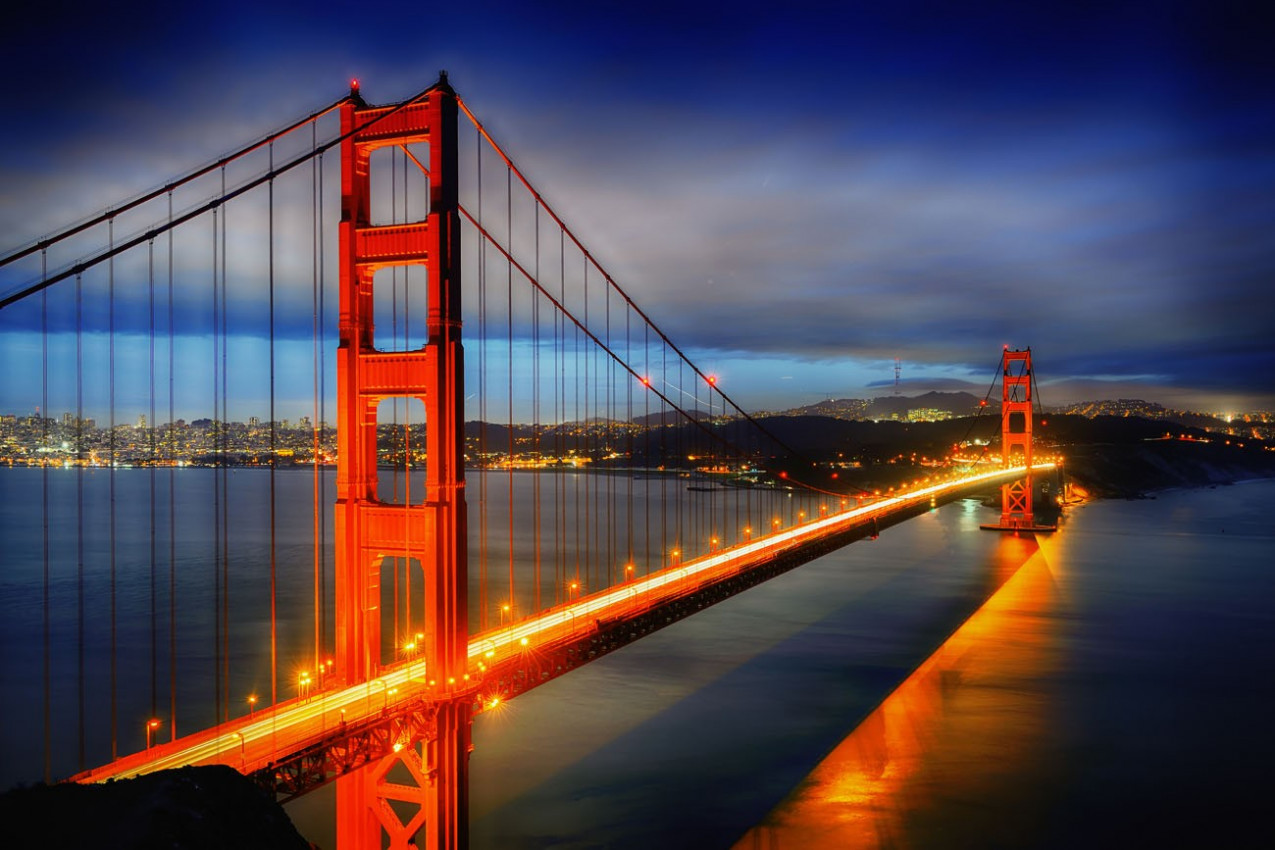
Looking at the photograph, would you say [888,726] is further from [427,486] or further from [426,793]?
[427,486]

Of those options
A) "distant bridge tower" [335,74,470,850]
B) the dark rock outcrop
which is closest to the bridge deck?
"distant bridge tower" [335,74,470,850]

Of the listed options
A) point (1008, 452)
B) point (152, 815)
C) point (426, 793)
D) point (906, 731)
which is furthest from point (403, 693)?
point (1008, 452)

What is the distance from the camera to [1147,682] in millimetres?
25453

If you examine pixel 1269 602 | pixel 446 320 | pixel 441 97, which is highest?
pixel 441 97

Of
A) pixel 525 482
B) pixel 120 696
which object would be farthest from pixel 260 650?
pixel 525 482

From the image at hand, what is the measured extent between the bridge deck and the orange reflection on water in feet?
14.3

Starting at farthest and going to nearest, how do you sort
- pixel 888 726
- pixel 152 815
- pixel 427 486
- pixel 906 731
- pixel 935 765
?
pixel 888 726 < pixel 906 731 < pixel 935 765 < pixel 427 486 < pixel 152 815

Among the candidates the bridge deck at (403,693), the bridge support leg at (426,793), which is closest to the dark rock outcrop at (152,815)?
the bridge deck at (403,693)

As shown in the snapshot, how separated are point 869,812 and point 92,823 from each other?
42.2 feet

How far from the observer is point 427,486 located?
446 inches

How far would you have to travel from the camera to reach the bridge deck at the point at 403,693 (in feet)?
29.1

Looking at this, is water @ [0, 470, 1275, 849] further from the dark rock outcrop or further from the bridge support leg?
the dark rock outcrop

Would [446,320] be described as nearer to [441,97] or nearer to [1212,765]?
[441,97]

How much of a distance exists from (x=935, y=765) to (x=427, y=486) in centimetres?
1256
